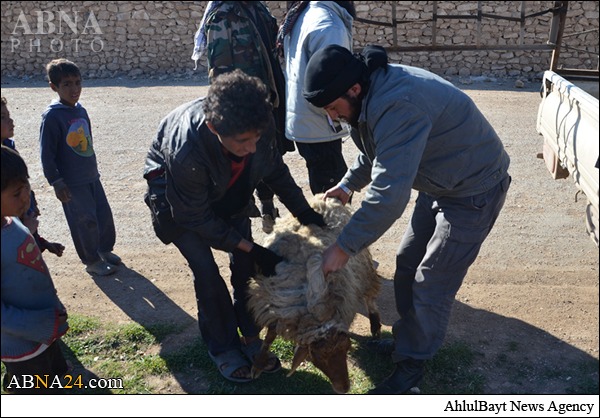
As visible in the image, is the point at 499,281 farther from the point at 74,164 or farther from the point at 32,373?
the point at 74,164

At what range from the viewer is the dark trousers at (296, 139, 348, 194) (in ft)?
17.0

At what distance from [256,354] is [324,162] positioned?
6.32 feet

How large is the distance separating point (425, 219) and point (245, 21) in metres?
2.75

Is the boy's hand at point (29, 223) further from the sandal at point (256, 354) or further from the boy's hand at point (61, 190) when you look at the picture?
the sandal at point (256, 354)

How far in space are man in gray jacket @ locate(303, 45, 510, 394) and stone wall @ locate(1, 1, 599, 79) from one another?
1174 cm

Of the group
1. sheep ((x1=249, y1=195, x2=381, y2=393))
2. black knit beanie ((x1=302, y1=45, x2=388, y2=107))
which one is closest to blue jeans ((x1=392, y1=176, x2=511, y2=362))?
sheep ((x1=249, y1=195, x2=381, y2=393))

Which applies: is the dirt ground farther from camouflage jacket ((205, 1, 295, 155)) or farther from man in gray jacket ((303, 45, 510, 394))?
camouflage jacket ((205, 1, 295, 155))

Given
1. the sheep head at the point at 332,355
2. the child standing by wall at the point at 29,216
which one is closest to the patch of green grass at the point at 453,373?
the sheep head at the point at 332,355

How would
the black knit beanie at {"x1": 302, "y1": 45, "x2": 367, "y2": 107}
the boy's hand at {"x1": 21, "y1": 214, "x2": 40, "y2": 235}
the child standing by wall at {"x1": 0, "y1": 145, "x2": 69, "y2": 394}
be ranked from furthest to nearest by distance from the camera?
the boy's hand at {"x1": 21, "y1": 214, "x2": 40, "y2": 235}, the child standing by wall at {"x1": 0, "y1": 145, "x2": 69, "y2": 394}, the black knit beanie at {"x1": 302, "y1": 45, "x2": 367, "y2": 107}

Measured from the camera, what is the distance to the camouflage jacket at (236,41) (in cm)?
537

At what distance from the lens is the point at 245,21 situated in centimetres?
539

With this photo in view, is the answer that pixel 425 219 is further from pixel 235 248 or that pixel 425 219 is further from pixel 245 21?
pixel 245 21

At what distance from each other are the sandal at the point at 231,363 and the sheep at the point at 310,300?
0.34ft

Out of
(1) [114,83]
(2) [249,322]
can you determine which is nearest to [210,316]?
(2) [249,322]
